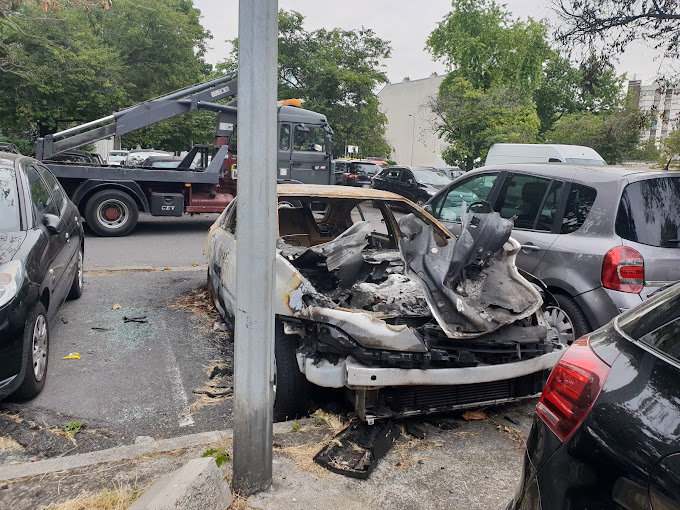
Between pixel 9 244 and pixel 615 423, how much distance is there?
4.03m

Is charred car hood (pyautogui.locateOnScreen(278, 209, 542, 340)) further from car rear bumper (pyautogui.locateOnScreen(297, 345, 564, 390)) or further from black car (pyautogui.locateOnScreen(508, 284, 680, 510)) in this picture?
black car (pyautogui.locateOnScreen(508, 284, 680, 510))

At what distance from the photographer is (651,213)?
4.38m

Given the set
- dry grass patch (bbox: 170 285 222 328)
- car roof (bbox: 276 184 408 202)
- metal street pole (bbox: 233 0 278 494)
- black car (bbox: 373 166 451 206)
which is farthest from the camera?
black car (bbox: 373 166 451 206)

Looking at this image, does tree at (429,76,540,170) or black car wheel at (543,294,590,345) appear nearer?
black car wheel at (543,294,590,345)

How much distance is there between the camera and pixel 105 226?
11.2 m

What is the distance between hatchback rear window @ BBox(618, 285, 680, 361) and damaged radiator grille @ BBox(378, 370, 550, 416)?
5.29 feet

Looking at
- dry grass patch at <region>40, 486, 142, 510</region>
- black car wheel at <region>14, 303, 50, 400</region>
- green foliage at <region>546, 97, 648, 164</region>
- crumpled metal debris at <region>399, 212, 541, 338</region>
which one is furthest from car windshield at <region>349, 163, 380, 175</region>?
dry grass patch at <region>40, 486, 142, 510</region>

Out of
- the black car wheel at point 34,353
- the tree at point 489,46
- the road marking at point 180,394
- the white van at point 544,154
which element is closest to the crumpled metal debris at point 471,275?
the road marking at point 180,394

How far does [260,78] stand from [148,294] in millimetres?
4919

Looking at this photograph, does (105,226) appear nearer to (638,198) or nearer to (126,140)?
(638,198)

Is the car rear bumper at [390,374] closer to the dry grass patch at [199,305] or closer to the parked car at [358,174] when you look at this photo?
the dry grass patch at [199,305]

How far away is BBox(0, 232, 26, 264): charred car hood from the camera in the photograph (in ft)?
12.5

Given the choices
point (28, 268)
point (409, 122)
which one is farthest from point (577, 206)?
point (409, 122)

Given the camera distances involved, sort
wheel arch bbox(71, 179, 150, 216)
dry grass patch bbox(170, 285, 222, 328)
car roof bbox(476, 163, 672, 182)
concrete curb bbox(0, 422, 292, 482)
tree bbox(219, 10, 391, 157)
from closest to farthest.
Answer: concrete curb bbox(0, 422, 292, 482), car roof bbox(476, 163, 672, 182), dry grass patch bbox(170, 285, 222, 328), wheel arch bbox(71, 179, 150, 216), tree bbox(219, 10, 391, 157)
